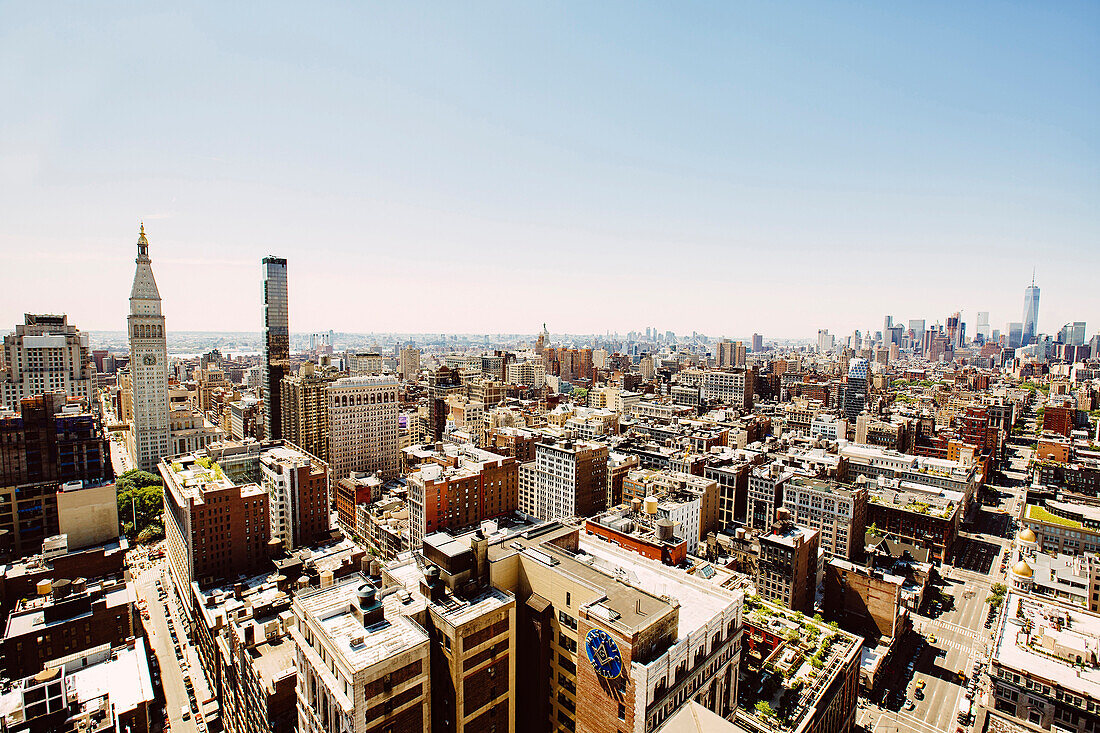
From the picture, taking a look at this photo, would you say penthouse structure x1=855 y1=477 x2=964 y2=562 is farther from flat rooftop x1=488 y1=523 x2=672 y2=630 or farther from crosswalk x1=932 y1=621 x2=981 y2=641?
flat rooftop x1=488 y1=523 x2=672 y2=630

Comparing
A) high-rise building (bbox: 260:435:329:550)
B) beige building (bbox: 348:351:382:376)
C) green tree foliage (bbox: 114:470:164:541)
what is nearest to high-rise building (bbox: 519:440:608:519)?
high-rise building (bbox: 260:435:329:550)

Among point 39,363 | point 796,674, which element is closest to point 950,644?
point 796,674

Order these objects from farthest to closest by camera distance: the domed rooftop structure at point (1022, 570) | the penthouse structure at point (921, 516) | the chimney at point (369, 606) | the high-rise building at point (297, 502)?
the penthouse structure at point (921, 516)
the high-rise building at point (297, 502)
the domed rooftop structure at point (1022, 570)
the chimney at point (369, 606)

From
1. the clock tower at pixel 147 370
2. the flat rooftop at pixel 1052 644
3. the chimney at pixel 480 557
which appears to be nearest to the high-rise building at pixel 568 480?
the chimney at pixel 480 557

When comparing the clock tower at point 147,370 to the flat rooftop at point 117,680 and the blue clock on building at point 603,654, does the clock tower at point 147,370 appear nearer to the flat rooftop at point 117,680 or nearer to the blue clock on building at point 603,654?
the flat rooftop at point 117,680

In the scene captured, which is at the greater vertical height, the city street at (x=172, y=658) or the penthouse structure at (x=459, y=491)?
the penthouse structure at (x=459, y=491)

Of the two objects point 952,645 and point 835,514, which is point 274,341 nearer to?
point 835,514
